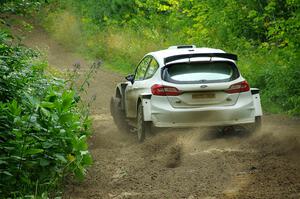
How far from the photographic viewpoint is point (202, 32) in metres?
23.2

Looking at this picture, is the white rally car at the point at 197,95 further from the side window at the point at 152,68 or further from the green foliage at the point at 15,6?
the green foliage at the point at 15,6

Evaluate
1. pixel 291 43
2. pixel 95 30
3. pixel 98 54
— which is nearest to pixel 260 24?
pixel 291 43

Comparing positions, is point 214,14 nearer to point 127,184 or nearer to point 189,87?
point 189,87

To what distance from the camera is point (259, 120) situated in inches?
486

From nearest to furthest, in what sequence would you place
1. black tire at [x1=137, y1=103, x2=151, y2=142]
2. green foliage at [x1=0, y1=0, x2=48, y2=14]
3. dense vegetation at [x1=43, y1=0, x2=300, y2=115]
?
black tire at [x1=137, y1=103, x2=151, y2=142]
green foliage at [x1=0, y1=0, x2=48, y2=14]
dense vegetation at [x1=43, y1=0, x2=300, y2=115]

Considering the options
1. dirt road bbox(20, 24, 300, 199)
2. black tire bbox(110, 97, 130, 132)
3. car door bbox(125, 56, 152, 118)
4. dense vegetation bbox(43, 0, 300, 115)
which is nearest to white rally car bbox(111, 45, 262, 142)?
dirt road bbox(20, 24, 300, 199)

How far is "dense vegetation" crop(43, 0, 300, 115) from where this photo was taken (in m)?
17.0

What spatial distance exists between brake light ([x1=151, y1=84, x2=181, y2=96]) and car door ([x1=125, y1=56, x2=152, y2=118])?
1.86 feet

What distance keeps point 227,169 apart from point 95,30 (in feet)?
79.9

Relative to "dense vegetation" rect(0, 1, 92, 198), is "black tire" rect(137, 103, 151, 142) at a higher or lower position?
lower

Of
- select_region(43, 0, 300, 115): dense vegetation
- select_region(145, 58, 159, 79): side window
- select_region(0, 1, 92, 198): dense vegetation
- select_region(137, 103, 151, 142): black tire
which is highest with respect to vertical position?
select_region(0, 1, 92, 198): dense vegetation

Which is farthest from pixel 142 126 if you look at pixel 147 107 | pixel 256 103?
pixel 256 103

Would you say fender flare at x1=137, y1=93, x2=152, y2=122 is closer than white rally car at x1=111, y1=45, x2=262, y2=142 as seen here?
No

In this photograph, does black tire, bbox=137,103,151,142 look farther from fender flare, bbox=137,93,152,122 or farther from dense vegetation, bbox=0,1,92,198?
dense vegetation, bbox=0,1,92,198
